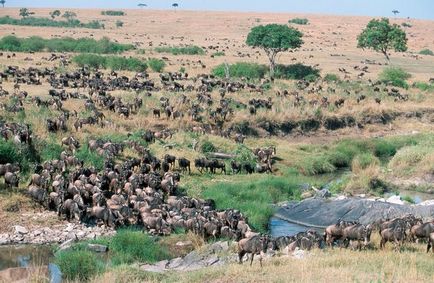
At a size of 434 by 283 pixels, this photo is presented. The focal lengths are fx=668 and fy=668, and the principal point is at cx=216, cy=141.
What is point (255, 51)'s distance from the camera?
7912cm

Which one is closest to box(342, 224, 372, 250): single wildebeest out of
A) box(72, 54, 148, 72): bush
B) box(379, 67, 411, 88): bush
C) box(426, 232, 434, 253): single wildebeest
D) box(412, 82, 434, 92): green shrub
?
box(426, 232, 434, 253): single wildebeest

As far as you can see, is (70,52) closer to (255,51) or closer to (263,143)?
(255,51)

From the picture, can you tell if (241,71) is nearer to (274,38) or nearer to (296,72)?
(296,72)

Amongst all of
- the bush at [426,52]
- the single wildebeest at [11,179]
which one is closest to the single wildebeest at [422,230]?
the single wildebeest at [11,179]

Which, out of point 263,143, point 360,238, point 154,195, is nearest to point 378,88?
point 263,143

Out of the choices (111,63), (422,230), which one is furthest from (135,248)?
(111,63)

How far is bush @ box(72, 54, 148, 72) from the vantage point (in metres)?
51.3

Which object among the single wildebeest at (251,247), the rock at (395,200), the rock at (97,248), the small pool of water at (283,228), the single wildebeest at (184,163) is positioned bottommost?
the small pool of water at (283,228)

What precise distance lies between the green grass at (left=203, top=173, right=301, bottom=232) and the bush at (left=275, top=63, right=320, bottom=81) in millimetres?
28559

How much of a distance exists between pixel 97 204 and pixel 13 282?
6.96 meters

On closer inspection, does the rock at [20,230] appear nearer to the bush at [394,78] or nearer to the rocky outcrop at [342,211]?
the rocky outcrop at [342,211]

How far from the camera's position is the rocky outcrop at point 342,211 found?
20500 mm

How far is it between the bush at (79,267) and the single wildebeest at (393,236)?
6.56 m

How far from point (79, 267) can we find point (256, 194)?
10680mm
